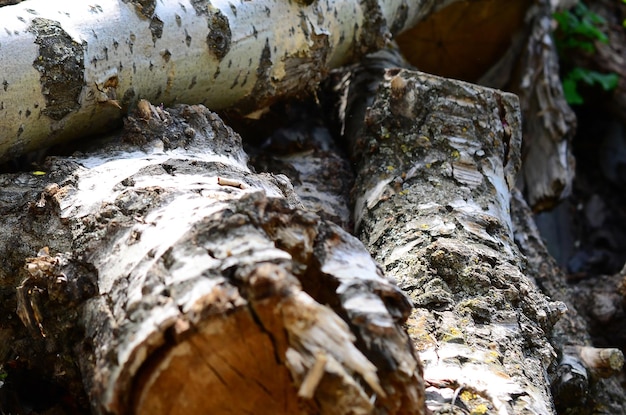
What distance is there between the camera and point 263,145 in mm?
2721

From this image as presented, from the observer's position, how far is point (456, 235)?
1.94 m

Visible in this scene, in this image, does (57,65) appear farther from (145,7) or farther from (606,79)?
(606,79)

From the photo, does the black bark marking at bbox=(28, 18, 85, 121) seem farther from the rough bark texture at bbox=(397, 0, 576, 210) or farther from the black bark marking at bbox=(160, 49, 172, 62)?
the rough bark texture at bbox=(397, 0, 576, 210)

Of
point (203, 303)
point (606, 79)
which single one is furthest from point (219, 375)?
point (606, 79)

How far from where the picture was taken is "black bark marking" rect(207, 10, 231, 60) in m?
2.08

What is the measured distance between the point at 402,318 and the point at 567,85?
319 cm

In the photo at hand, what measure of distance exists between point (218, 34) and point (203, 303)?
1146mm

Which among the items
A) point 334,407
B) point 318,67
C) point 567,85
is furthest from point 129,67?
point 567,85

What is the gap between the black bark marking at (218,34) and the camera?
2.08m

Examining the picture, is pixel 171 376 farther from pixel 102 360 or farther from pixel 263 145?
pixel 263 145

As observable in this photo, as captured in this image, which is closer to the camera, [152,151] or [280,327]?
[280,327]

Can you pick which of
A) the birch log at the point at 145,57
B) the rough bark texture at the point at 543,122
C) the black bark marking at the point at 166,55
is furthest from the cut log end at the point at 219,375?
the rough bark texture at the point at 543,122

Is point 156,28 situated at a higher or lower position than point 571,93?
higher

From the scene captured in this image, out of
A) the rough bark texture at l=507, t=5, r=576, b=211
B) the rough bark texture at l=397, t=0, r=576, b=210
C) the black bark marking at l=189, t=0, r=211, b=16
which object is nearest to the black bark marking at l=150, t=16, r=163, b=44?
the black bark marking at l=189, t=0, r=211, b=16
